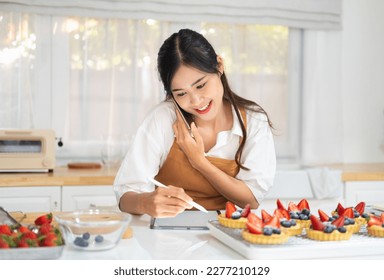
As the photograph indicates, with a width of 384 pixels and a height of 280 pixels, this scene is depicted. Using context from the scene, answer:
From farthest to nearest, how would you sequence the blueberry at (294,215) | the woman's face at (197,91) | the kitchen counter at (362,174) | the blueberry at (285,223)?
the kitchen counter at (362,174) < the woman's face at (197,91) < the blueberry at (294,215) < the blueberry at (285,223)

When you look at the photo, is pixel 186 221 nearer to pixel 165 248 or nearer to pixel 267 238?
pixel 165 248

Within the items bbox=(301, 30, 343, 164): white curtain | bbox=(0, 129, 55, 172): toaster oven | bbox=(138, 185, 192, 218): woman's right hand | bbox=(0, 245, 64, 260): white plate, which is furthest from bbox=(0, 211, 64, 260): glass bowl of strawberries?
bbox=(301, 30, 343, 164): white curtain

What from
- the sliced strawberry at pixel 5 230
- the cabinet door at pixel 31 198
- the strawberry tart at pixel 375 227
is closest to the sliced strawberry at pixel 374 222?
the strawberry tart at pixel 375 227

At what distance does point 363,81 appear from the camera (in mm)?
3947

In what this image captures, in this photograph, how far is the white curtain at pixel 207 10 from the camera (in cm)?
338

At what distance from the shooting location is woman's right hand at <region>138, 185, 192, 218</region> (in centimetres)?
161

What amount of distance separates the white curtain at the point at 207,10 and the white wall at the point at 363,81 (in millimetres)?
202

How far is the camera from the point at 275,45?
3840 millimetres

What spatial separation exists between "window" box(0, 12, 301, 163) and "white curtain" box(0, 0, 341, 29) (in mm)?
109

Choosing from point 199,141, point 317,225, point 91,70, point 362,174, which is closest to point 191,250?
point 317,225

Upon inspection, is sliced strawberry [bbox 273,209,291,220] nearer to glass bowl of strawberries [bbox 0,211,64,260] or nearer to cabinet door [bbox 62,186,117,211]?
glass bowl of strawberries [bbox 0,211,64,260]

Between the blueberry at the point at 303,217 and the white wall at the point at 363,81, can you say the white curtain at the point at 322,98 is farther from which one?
the blueberry at the point at 303,217

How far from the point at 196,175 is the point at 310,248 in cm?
87

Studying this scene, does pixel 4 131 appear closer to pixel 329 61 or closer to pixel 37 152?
pixel 37 152
